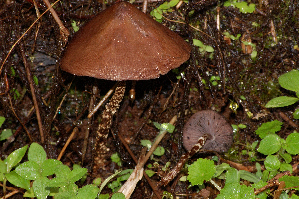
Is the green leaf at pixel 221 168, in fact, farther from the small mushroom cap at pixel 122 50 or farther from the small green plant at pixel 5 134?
the small green plant at pixel 5 134

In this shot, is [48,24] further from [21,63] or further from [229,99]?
[229,99]

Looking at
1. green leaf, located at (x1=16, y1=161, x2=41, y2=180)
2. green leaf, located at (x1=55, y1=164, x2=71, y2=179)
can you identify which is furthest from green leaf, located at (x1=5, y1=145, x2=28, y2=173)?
green leaf, located at (x1=55, y1=164, x2=71, y2=179)

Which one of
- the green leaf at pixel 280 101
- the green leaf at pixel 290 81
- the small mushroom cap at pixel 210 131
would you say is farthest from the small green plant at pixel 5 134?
the green leaf at pixel 290 81

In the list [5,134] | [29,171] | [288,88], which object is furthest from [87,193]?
[288,88]

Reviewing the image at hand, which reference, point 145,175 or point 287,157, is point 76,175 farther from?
point 287,157

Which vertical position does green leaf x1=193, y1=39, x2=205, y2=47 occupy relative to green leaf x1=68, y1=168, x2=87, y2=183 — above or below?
above

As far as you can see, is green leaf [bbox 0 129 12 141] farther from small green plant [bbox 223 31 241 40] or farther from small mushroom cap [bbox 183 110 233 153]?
small green plant [bbox 223 31 241 40]
